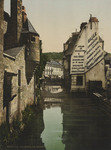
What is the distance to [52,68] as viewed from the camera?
70062mm

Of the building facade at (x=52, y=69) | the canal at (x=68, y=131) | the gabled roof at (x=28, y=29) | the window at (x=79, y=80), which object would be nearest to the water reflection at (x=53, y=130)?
the canal at (x=68, y=131)

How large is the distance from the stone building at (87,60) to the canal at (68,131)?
346 inches

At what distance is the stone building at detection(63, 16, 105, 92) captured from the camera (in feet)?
78.2

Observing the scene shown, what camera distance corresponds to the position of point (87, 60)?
24.2 metres

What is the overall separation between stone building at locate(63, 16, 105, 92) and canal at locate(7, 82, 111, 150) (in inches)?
346

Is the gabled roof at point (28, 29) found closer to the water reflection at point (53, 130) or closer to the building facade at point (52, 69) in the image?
the water reflection at point (53, 130)

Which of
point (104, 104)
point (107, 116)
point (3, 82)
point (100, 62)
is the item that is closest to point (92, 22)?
point (100, 62)

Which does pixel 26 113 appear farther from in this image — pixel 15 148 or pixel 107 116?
pixel 107 116

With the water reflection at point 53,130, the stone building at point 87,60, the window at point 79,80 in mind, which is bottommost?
the water reflection at point 53,130

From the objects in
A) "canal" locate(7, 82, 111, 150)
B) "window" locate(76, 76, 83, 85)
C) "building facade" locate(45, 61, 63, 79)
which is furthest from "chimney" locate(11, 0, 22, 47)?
"building facade" locate(45, 61, 63, 79)

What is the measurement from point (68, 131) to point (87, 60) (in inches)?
600

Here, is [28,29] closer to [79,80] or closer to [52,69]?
[79,80]

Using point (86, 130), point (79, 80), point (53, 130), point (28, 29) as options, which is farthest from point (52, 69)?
point (86, 130)

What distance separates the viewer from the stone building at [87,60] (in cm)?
2384
